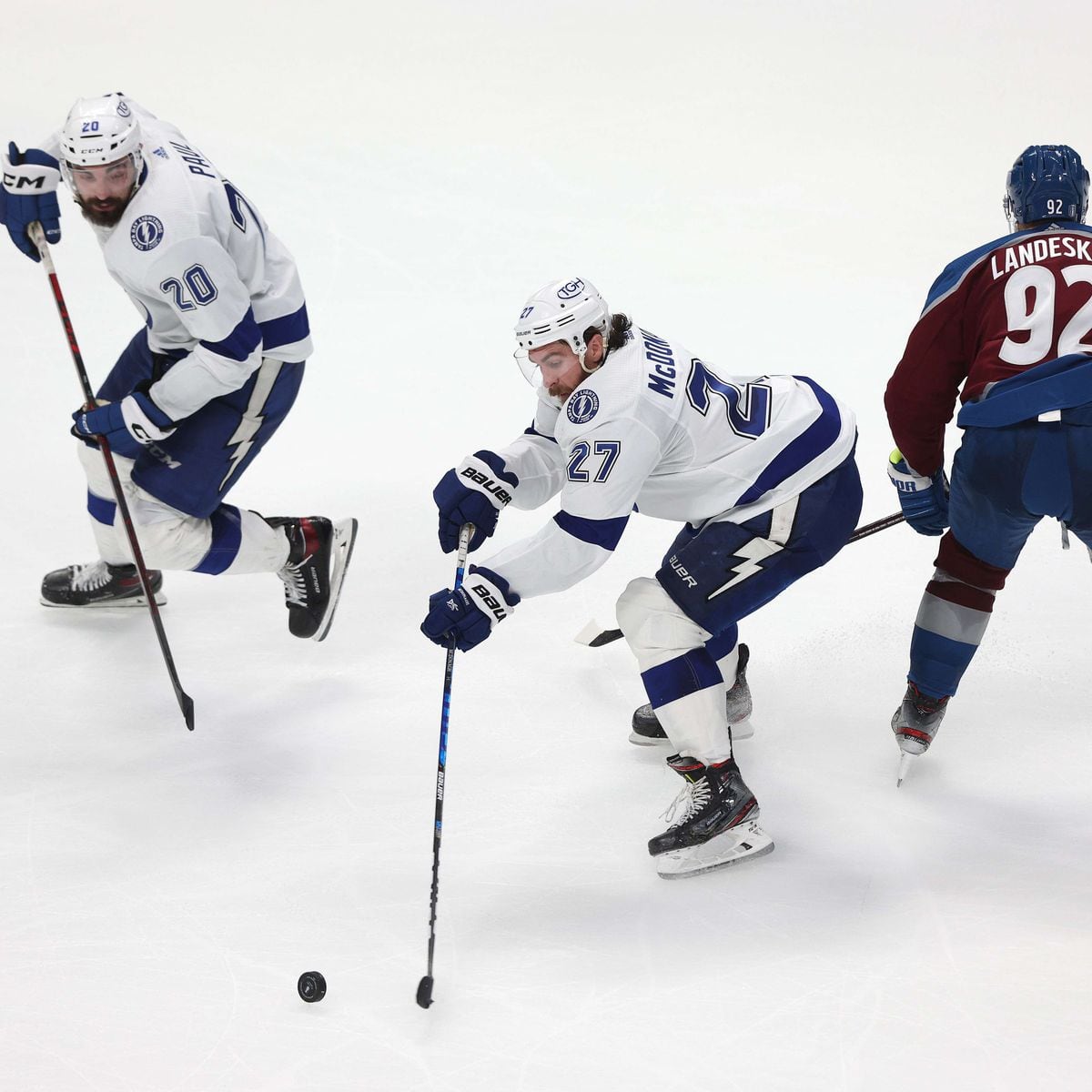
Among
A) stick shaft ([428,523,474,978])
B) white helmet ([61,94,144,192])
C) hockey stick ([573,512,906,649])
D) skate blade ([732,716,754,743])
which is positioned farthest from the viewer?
hockey stick ([573,512,906,649])

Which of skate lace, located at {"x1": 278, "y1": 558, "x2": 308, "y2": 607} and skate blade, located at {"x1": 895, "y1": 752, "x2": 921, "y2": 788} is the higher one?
skate lace, located at {"x1": 278, "y1": 558, "x2": 308, "y2": 607}

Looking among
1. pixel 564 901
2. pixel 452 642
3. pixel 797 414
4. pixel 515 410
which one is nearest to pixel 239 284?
pixel 452 642

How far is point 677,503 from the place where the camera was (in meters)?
2.84

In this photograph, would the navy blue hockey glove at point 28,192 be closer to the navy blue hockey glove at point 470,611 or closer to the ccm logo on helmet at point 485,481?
the ccm logo on helmet at point 485,481

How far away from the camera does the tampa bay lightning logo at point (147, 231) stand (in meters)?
3.03

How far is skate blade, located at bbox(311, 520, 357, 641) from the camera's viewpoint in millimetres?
3699

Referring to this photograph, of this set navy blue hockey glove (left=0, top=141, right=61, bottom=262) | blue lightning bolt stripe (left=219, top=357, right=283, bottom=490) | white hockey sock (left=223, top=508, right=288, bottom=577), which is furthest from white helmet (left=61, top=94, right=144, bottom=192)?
white hockey sock (left=223, top=508, right=288, bottom=577)

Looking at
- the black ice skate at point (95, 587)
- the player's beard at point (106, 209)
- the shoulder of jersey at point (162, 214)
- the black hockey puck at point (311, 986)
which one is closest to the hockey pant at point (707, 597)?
the black hockey puck at point (311, 986)

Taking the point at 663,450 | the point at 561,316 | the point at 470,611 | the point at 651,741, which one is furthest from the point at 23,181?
the point at 651,741

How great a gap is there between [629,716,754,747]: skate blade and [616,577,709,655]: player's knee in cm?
51

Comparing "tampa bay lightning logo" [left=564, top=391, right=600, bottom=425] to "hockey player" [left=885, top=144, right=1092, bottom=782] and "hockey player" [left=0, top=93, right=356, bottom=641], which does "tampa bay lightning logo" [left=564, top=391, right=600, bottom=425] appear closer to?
"hockey player" [left=885, top=144, right=1092, bottom=782]

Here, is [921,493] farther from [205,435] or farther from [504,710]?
[205,435]

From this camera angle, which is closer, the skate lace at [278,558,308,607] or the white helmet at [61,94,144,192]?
the white helmet at [61,94,144,192]

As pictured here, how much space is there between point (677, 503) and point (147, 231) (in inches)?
53.7
